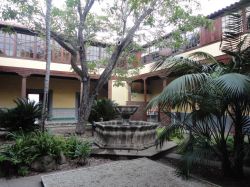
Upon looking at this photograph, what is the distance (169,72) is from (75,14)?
6.49 m

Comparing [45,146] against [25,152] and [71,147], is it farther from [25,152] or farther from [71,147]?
[71,147]

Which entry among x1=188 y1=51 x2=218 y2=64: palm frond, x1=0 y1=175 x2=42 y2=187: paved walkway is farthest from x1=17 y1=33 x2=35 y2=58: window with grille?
x1=188 y1=51 x2=218 y2=64: palm frond

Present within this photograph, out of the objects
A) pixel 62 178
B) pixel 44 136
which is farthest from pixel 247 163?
pixel 44 136

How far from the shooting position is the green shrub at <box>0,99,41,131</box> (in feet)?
25.0

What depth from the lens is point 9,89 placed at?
50.9ft

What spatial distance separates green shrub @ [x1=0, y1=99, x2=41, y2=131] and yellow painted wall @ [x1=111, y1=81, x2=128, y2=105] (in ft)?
32.3

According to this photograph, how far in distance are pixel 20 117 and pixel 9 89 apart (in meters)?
9.07

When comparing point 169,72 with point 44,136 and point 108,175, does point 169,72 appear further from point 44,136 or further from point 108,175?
point 44,136

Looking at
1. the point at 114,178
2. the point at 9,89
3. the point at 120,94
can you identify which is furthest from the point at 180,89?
the point at 9,89

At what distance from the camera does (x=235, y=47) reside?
162 inches

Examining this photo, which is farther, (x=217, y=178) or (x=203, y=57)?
(x=203, y=57)

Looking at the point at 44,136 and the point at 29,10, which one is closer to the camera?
the point at 44,136

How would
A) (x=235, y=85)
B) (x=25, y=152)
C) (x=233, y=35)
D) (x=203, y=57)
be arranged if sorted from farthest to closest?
(x=25, y=152)
(x=203, y=57)
(x=233, y=35)
(x=235, y=85)

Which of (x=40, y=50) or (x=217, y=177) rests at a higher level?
(x=40, y=50)
